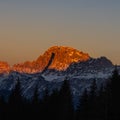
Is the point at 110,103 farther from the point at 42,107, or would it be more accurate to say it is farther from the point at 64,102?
the point at 42,107

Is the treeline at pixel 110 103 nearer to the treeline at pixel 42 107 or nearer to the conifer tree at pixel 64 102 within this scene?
the conifer tree at pixel 64 102

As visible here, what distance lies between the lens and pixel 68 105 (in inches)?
2970

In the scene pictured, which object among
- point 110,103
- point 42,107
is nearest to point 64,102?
point 42,107

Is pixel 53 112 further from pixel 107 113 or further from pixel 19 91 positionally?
pixel 107 113

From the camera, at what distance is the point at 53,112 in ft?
254

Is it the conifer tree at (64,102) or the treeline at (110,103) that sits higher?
the conifer tree at (64,102)

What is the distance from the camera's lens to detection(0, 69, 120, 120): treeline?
5728 cm

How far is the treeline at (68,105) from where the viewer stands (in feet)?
188

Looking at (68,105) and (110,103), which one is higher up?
(68,105)

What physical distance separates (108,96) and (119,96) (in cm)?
113

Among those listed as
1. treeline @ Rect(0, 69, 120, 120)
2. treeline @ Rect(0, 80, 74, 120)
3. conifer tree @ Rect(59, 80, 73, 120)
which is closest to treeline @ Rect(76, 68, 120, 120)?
treeline @ Rect(0, 69, 120, 120)

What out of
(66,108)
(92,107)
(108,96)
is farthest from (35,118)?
(108,96)

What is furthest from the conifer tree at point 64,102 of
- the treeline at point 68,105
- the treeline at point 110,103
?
the treeline at point 110,103

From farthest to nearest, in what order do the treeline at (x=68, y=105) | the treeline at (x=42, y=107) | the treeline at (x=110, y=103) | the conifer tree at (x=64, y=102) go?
1. the treeline at (x=42, y=107)
2. the conifer tree at (x=64, y=102)
3. the treeline at (x=68, y=105)
4. the treeline at (x=110, y=103)
